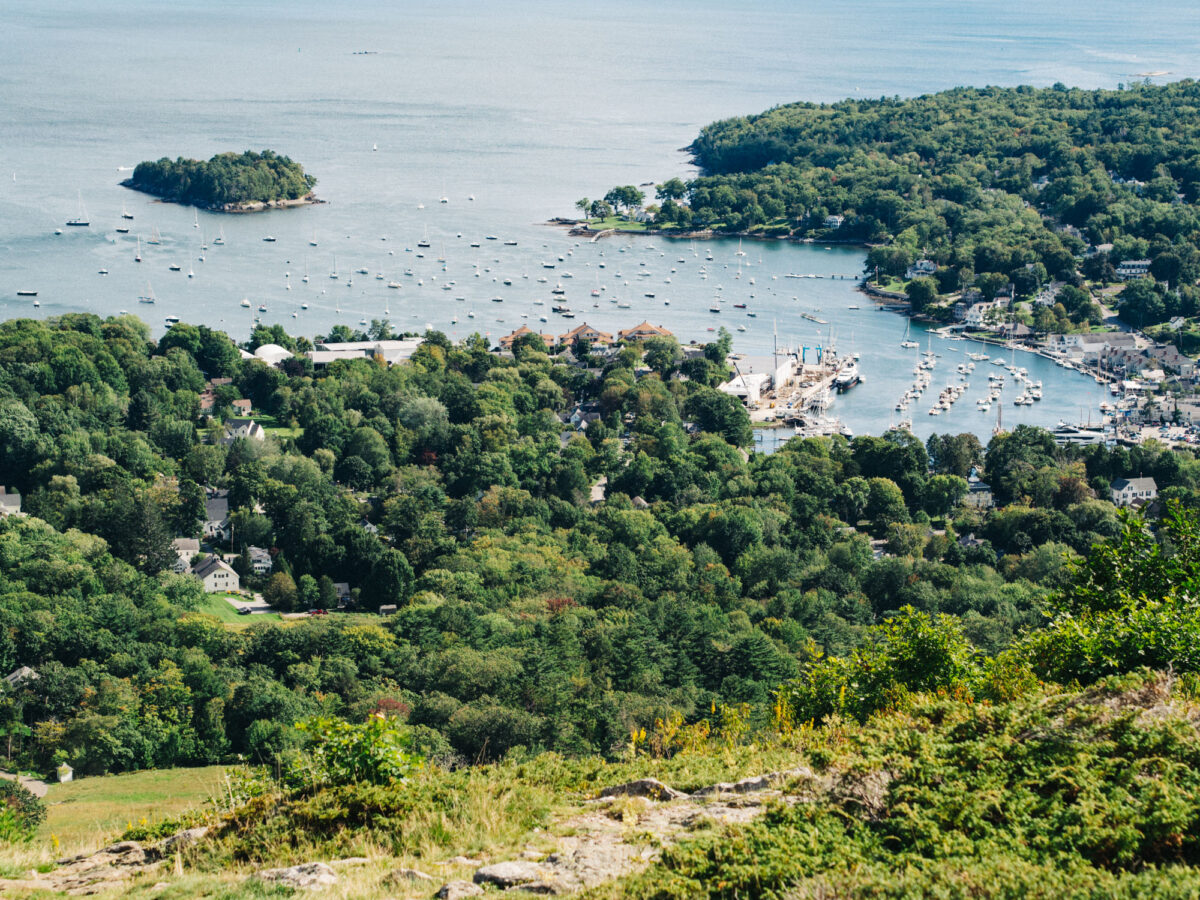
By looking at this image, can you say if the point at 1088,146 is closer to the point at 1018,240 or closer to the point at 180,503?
the point at 1018,240

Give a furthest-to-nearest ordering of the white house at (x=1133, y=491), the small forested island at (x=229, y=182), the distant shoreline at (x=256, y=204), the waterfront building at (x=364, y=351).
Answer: the small forested island at (x=229, y=182), the distant shoreline at (x=256, y=204), the waterfront building at (x=364, y=351), the white house at (x=1133, y=491)

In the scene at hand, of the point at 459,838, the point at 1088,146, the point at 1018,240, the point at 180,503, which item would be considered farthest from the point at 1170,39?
the point at 459,838

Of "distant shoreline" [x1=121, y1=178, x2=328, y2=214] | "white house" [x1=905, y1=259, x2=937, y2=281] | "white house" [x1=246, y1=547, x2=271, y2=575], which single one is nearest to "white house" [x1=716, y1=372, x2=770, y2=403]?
"white house" [x1=246, y1=547, x2=271, y2=575]

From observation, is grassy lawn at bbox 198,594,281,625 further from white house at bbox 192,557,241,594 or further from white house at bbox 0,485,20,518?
white house at bbox 0,485,20,518

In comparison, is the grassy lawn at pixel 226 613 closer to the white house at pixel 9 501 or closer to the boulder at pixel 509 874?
the white house at pixel 9 501

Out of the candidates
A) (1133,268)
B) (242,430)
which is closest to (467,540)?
(242,430)

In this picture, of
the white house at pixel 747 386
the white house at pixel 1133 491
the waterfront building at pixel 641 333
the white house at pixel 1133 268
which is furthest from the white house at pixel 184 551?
the white house at pixel 1133 268
